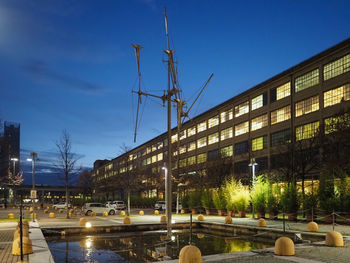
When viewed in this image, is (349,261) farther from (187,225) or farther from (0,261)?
(187,225)

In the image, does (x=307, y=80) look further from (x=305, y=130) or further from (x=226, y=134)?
(x=226, y=134)

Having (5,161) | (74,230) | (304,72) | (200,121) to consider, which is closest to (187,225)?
(74,230)

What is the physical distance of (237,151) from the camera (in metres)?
66.8

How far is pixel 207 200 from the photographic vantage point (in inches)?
1609

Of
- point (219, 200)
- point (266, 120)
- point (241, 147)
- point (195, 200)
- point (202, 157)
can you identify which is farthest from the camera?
point (202, 157)

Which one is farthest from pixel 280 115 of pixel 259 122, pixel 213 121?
pixel 213 121

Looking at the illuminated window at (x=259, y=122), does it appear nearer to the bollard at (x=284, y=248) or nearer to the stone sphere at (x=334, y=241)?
the stone sphere at (x=334, y=241)

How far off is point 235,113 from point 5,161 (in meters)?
40.4

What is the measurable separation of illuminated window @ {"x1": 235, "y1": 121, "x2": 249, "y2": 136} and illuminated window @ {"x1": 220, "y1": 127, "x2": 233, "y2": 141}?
7.03 ft

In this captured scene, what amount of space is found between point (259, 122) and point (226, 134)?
10932 mm

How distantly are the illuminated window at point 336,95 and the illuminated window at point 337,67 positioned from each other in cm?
194

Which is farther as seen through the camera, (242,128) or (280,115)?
(242,128)

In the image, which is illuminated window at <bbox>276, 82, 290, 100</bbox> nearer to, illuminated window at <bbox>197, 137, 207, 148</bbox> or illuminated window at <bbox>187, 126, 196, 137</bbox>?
illuminated window at <bbox>197, 137, 207, 148</bbox>

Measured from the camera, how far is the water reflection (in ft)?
49.5
